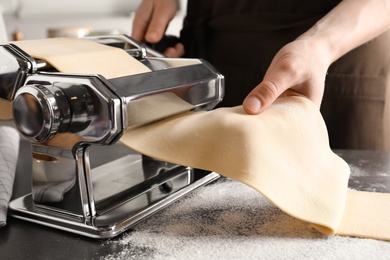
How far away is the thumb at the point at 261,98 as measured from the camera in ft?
1.87

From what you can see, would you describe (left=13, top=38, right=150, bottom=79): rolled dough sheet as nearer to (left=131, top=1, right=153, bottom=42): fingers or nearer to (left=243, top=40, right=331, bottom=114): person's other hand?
(left=243, top=40, right=331, bottom=114): person's other hand

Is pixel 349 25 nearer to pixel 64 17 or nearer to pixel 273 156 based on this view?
pixel 273 156

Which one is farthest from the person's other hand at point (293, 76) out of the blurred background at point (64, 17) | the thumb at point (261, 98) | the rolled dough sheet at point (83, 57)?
the blurred background at point (64, 17)

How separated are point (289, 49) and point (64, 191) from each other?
1.16 feet

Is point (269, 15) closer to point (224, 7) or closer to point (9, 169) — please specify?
point (224, 7)

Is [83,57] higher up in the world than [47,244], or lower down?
higher up

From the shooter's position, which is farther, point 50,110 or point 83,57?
point 83,57

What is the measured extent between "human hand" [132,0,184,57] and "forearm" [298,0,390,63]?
0.31 m

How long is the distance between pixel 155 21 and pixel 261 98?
47cm

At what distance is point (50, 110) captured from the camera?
46 centimetres

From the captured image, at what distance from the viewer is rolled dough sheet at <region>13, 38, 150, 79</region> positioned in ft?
1.79

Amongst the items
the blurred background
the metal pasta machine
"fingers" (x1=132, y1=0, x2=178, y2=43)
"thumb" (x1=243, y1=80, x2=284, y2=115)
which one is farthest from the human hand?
the blurred background

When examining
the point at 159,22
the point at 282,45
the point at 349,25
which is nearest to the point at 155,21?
the point at 159,22

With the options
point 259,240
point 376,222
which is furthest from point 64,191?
point 376,222
